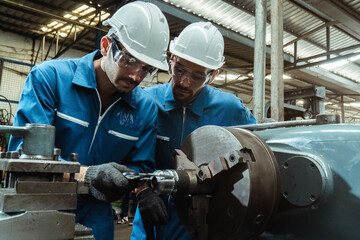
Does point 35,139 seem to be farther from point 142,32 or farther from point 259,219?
point 142,32

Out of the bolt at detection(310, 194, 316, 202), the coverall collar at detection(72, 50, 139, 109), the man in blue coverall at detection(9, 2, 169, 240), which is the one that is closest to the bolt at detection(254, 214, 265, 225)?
the bolt at detection(310, 194, 316, 202)

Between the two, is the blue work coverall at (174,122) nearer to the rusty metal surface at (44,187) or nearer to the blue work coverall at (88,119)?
the blue work coverall at (88,119)

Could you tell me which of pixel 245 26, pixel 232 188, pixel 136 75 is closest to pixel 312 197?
pixel 232 188

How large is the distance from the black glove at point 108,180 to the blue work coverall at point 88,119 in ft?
1.09

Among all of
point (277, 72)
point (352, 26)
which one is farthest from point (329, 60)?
point (277, 72)

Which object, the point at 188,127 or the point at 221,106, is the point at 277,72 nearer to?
the point at 221,106

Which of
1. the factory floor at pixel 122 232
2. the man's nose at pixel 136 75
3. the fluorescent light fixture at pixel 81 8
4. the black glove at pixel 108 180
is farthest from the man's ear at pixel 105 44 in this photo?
the fluorescent light fixture at pixel 81 8

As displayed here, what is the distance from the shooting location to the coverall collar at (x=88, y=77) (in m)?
1.22

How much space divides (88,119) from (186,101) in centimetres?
47

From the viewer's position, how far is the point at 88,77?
4.08 ft

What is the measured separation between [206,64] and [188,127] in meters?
0.30

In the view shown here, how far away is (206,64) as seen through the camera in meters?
1.46

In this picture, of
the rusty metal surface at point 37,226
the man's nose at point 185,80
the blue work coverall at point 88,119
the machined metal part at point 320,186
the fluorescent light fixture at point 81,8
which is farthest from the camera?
the fluorescent light fixture at point 81,8

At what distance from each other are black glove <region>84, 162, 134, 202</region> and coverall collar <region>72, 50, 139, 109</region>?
1.52 feet
